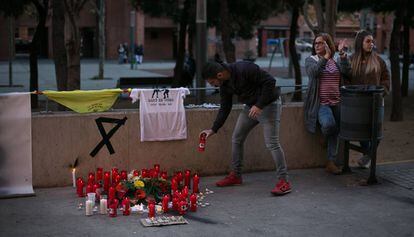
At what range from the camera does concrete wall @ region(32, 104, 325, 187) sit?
6.91 m

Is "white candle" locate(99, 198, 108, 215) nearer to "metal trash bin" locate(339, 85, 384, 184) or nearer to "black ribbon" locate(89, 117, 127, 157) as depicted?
"black ribbon" locate(89, 117, 127, 157)

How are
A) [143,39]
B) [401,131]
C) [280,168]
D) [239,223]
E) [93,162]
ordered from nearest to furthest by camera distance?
1. [239,223]
2. [280,168]
3. [93,162]
4. [401,131]
5. [143,39]

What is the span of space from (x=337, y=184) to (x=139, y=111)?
2.54 meters

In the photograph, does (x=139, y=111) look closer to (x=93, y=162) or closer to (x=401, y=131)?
(x=93, y=162)

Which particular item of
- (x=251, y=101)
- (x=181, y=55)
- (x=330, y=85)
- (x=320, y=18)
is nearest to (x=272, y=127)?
(x=251, y=101)

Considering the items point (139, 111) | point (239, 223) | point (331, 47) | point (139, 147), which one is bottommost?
point (239, 223)

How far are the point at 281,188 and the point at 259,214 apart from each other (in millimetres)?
759

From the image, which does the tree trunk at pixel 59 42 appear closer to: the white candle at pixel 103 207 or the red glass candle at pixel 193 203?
the white candle at pixel 103 207

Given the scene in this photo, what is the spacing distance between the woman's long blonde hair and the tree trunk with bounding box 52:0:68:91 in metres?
6.96

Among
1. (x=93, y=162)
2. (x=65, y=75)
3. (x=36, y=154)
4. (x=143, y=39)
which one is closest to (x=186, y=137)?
(x=93, y=162)

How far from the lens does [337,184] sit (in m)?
7.12

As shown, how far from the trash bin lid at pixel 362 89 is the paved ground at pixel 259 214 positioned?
44.2 inches

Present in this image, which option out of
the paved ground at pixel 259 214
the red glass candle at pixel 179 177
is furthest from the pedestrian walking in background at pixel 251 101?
the red glass candle at pixel 179 177

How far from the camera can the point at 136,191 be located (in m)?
6.25
